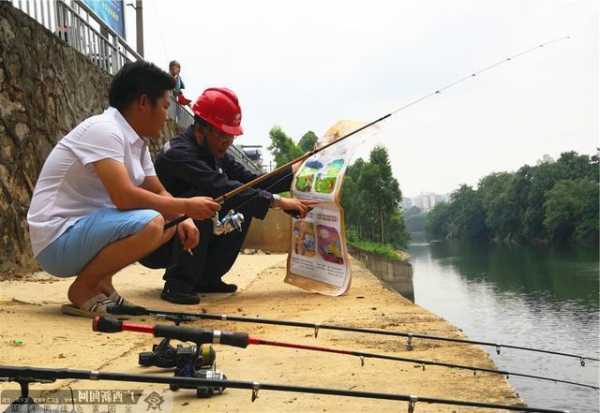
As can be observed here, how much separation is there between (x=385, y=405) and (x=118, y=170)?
Result: 4.94ft

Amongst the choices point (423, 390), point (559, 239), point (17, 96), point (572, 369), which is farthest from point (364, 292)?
point (559, 239)

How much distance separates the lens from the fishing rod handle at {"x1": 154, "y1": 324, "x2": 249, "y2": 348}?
1.49 metres

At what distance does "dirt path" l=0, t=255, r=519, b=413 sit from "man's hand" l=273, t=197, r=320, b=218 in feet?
1.85

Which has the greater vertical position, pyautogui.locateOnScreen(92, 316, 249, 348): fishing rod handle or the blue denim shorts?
the blue denim shorts

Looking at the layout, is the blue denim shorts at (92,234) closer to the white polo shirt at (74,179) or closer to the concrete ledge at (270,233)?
the white polo shirt at (74,179)

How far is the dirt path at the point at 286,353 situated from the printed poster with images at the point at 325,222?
0.26 metres

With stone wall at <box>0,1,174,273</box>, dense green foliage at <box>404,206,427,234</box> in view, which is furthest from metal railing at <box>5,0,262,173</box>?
dense green foliage at <box>404,206,427,234</box>

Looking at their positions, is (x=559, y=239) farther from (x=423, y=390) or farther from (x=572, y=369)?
(x=423, y=390)

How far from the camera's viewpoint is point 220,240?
4148 millimetres

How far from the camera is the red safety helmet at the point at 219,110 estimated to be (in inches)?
148

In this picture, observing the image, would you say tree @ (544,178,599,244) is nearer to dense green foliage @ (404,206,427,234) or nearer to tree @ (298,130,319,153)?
tree @ (298,130,319,153)

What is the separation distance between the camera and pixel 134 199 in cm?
268

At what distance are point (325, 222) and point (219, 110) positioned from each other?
1037 mm

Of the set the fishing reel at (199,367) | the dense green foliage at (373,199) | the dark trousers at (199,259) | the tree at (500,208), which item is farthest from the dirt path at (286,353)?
the tree at (500,208)
